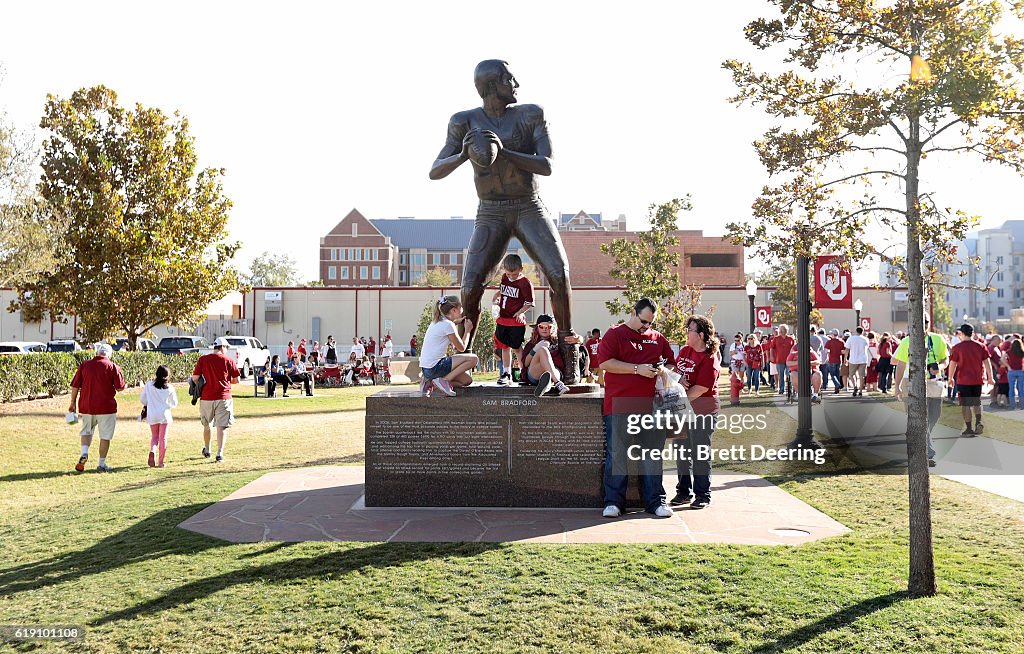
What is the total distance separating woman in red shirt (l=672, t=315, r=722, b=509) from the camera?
683cm

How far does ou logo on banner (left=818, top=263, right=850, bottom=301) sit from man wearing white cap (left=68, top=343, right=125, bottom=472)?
9467 millimetres

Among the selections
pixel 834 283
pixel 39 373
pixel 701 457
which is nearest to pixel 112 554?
pixel 701 457

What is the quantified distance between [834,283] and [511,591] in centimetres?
818

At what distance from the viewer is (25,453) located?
37.6 feet

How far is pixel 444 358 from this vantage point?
6.82 m

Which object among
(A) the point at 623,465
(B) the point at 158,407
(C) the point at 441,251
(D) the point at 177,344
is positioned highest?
(C) the point at 441,251

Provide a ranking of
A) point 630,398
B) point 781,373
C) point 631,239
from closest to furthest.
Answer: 1. point 630,398
2. point 781,373
3. point 631,239

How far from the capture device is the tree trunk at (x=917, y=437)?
439 cm

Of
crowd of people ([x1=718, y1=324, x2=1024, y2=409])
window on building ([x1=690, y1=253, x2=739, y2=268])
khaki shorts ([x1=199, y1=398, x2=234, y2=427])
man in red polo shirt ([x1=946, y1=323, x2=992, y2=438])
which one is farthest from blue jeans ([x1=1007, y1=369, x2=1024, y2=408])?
window on building ([x1=690, y1=253, x2=739, y2=268])

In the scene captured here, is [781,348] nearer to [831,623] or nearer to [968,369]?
[968,369]

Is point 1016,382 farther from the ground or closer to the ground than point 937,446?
farther from the ground

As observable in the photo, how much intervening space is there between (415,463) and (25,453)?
8003 millimetres

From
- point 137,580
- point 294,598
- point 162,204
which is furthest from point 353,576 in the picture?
A: point 162,204

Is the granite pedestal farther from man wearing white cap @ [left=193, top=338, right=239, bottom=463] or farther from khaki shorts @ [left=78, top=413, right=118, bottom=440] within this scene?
khaki shorts @ [left=78, top=413, right=118, bottom=440]
